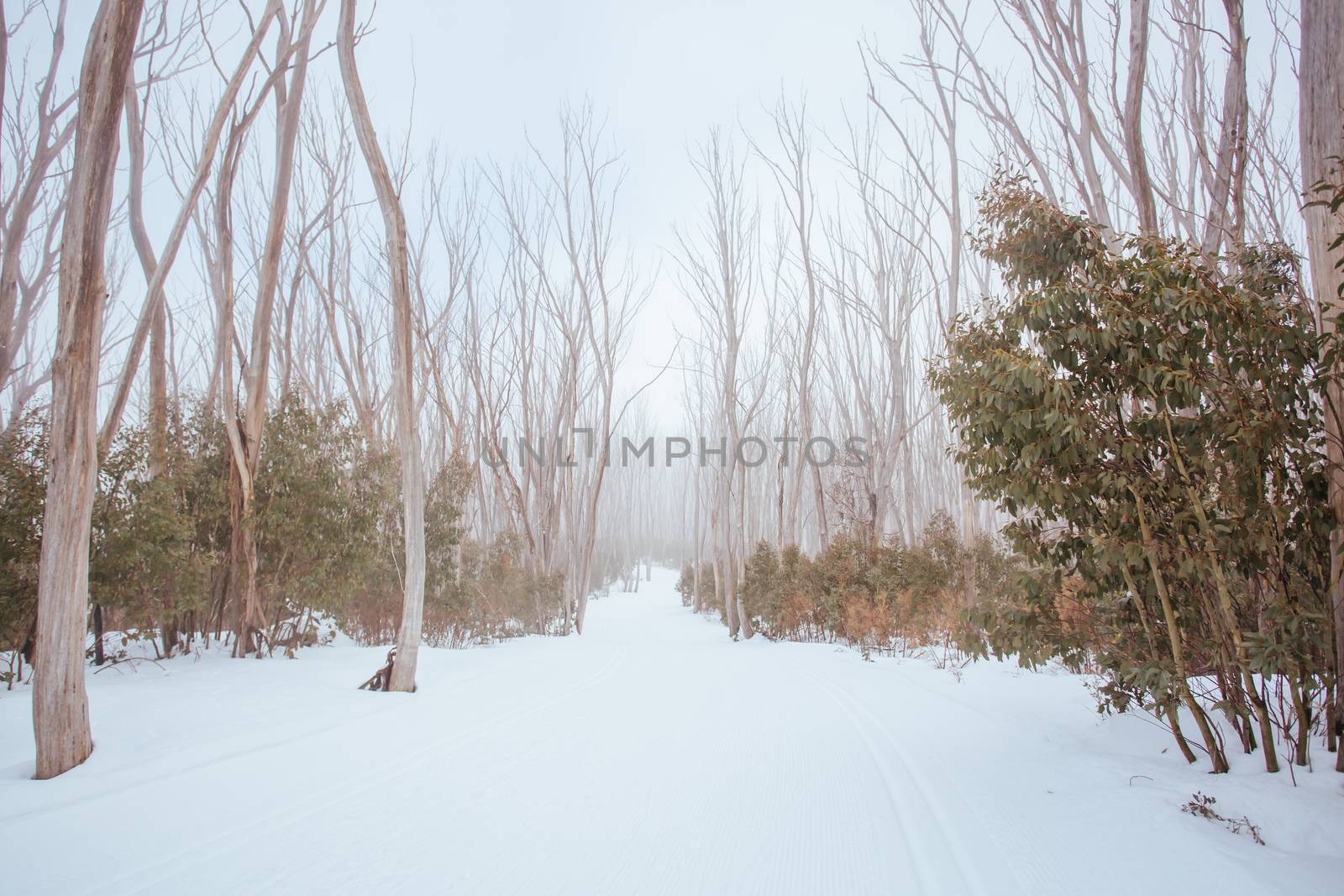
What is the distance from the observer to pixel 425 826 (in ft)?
8.09

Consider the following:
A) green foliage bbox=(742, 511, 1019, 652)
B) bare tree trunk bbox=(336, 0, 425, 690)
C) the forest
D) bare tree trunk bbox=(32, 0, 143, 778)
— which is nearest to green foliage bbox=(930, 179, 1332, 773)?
the forest

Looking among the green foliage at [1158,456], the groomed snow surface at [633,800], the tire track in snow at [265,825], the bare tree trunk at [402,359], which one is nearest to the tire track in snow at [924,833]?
the groomed snow surface at [633,800]

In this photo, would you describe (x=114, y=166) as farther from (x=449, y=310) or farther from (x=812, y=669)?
(x=449, y=310)

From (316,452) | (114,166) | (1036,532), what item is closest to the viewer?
(1036,532)

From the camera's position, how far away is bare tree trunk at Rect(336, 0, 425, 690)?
5.36 meters

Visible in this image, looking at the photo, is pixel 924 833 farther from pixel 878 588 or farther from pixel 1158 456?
pixel 878 588

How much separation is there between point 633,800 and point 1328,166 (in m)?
3.92

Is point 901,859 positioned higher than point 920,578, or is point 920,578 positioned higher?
point 920,578

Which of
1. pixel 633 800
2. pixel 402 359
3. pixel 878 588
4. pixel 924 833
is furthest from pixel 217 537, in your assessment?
pixel 878 588

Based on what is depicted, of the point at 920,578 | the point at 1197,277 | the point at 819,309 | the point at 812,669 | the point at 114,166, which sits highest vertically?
the point at 819,309

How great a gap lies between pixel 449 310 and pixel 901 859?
14989mm

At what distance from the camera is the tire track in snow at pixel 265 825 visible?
204 centimetres

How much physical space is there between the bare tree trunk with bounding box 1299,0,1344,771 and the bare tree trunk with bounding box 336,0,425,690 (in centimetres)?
557

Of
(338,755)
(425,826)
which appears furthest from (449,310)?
(425,826)
